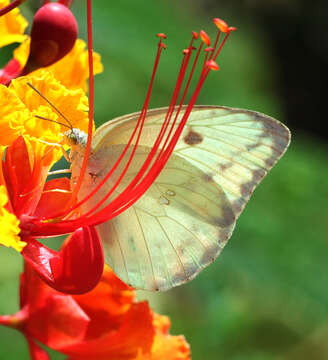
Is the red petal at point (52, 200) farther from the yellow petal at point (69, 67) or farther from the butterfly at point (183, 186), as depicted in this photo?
the yellow petal at point (69, 67)

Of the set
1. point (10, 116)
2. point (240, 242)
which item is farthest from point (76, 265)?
point (240, 242)

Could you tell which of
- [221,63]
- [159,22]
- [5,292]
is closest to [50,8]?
[5,292]

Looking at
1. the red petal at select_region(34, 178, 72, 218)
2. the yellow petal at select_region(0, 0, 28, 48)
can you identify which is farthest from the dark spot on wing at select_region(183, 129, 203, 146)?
the yellow petal at select_region(0, 0, 28, 48)

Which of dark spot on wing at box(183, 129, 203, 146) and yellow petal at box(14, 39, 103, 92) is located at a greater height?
yellow petal at box(14, 39, 103, 92)

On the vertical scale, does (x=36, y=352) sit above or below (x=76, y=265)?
below

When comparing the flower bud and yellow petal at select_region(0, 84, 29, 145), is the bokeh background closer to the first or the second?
the flower bud

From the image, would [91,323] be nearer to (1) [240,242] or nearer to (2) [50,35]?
(2) [50,35]

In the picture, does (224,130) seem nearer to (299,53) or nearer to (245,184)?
(245,184)

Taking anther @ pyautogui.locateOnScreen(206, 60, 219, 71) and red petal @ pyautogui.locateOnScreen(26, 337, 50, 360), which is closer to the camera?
anther @ pyautogui.locateOnScreen(206, 60, 219, 71)
